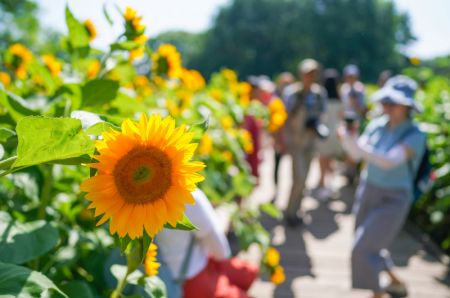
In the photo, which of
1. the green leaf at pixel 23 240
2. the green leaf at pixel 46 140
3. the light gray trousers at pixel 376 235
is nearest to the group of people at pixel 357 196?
the light gray trousers at pixel 376 235

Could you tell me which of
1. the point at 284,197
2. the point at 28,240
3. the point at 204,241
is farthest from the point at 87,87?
the point at 284,197

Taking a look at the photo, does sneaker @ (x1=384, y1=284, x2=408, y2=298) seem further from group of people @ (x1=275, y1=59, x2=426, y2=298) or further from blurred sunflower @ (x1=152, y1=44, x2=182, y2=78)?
blurred sunflower @ (x1=152, y1=44, x2=182, y2=78)

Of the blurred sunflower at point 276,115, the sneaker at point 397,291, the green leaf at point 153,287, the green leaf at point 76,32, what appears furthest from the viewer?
the blurred sunflower at point 276,115

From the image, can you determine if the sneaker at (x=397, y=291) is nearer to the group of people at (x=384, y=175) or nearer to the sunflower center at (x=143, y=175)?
the group of people at (x=384, y=175)

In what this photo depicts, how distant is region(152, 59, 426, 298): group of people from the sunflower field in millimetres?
374

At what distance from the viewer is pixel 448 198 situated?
3.80 m

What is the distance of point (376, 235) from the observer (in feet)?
9.88

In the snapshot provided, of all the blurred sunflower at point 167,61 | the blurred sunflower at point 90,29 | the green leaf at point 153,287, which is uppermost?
the blurred sunflower at point 90,29

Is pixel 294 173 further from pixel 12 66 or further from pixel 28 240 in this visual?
pixel 28 240

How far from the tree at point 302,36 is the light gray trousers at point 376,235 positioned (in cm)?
4124

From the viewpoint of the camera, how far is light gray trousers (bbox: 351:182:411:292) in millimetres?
3021

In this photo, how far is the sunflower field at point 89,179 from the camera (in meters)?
0.75

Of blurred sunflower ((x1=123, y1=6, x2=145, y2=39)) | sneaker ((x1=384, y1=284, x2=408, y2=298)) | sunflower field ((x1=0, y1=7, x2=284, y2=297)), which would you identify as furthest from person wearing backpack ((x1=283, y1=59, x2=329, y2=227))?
blurred sunflower ((x1=123, y1=6, x2=145, y2=39))

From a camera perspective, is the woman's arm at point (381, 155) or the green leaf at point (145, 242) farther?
the woman's arm at point (381, 155)
